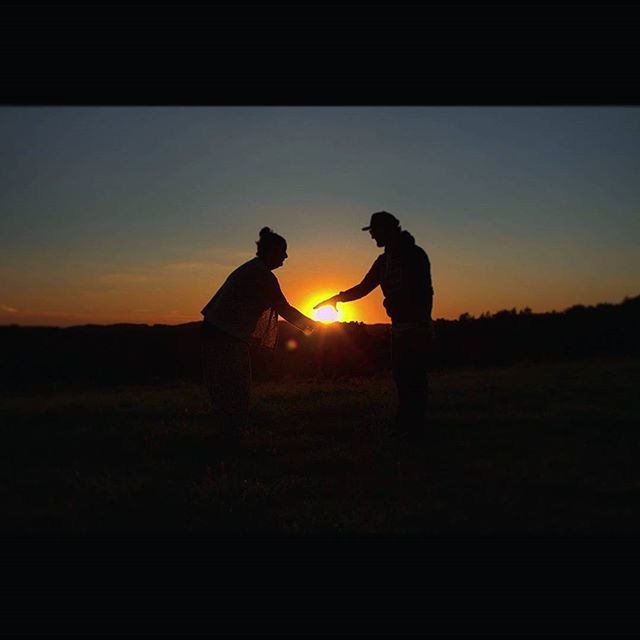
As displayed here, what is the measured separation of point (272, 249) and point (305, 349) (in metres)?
7.31

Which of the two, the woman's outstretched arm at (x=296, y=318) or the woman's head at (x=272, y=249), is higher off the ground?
the woman's head at (x=272, y=249)

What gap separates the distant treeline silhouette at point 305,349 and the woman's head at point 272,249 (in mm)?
5295

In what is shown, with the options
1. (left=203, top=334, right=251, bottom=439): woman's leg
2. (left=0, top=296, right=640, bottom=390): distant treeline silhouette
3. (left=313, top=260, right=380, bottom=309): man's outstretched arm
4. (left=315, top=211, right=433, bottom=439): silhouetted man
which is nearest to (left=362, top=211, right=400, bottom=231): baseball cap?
(left=315, top=211, right=433, bottom=439): silhouetted man

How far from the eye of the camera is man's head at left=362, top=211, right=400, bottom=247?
606cm

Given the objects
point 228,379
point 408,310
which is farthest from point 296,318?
point 408,310

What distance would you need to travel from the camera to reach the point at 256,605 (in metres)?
2.60

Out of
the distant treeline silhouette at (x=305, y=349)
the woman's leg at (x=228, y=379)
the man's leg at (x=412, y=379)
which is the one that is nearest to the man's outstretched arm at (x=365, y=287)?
the man's leg at (x=412, y=379)

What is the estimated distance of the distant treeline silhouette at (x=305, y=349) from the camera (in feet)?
40.2

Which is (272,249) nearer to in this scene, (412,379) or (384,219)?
(384,219)

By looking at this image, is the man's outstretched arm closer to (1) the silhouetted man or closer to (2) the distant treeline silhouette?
(1) the silhouetted man

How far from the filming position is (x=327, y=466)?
517 centimetres

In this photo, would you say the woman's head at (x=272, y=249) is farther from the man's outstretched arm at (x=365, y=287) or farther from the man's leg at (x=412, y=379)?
the man's leg at (x=412, y=379)

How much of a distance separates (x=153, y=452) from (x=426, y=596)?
147 inches
